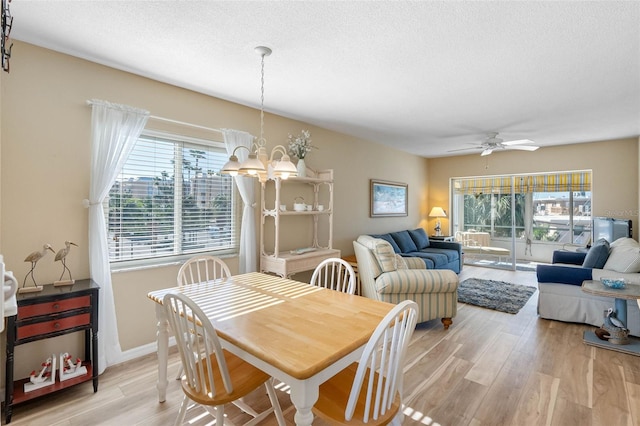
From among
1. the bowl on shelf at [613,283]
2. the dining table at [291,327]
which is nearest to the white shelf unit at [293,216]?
the dining table at [291,327]

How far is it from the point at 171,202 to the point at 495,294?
4670mm

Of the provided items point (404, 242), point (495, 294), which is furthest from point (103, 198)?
point (495, 294)

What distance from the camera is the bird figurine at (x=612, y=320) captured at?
3.03m

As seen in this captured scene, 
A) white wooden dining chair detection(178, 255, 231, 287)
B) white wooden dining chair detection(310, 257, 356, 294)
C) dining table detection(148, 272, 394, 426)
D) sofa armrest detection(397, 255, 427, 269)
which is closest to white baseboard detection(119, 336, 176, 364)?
white wooden dining chair detection(178, 255, 231, 287)

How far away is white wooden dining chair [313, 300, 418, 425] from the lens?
1.26m

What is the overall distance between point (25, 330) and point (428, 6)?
3264mm

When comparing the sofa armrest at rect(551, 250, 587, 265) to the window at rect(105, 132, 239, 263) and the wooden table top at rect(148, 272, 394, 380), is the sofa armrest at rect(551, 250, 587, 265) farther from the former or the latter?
the window at rect(105, 132, 239, 263)

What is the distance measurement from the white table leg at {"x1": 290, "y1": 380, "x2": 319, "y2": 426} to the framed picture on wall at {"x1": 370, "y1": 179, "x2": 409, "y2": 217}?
4.50 m

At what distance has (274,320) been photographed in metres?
1.75

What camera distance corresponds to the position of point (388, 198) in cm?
607

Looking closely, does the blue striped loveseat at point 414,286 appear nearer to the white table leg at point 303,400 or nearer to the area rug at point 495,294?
the area rug at point 495,294

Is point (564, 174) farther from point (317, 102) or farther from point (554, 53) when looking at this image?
point (317, 102)

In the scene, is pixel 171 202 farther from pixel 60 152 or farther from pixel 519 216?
pixel 519 216

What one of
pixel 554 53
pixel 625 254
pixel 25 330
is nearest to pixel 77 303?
pixel 25 330
